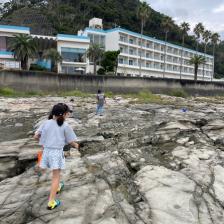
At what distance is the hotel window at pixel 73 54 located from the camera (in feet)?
171

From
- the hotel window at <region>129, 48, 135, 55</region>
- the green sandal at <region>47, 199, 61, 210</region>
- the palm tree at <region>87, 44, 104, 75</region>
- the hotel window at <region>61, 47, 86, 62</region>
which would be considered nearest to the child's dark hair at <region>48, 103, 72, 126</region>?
the green sandal at <region>47, 199, 61, 210</region>

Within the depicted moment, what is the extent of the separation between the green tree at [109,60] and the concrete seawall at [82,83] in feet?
42.4

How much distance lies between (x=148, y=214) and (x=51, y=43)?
49691 mm

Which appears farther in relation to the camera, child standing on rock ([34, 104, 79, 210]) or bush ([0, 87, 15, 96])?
bush ([0, 87, 15, 96])

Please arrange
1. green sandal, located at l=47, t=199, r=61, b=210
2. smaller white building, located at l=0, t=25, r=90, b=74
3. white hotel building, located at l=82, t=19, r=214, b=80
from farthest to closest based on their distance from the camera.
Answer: white hotel building, located at l=82, t=19, r=214, b=80, smaller white building, located at l=0, t=25, r=90, b=74, green sandal, located at l=47, t=199, r=61, b=210

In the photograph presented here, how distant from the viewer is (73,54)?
174 feet

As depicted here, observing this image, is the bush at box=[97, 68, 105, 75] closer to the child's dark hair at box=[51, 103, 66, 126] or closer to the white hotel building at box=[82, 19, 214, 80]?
the white hotel building at box=[82, 19, 214, 80]

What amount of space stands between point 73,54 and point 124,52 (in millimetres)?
14359

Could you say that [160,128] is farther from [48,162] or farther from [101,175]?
[48,162]

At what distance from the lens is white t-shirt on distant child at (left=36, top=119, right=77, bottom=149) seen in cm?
493

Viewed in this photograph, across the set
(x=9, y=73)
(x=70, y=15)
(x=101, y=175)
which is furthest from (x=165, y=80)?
(x=70, y=15)

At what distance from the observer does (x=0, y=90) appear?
2870cm

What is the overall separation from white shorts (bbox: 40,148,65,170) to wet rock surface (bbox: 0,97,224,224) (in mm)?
645

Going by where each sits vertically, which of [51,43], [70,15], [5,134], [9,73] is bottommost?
[5,134]
